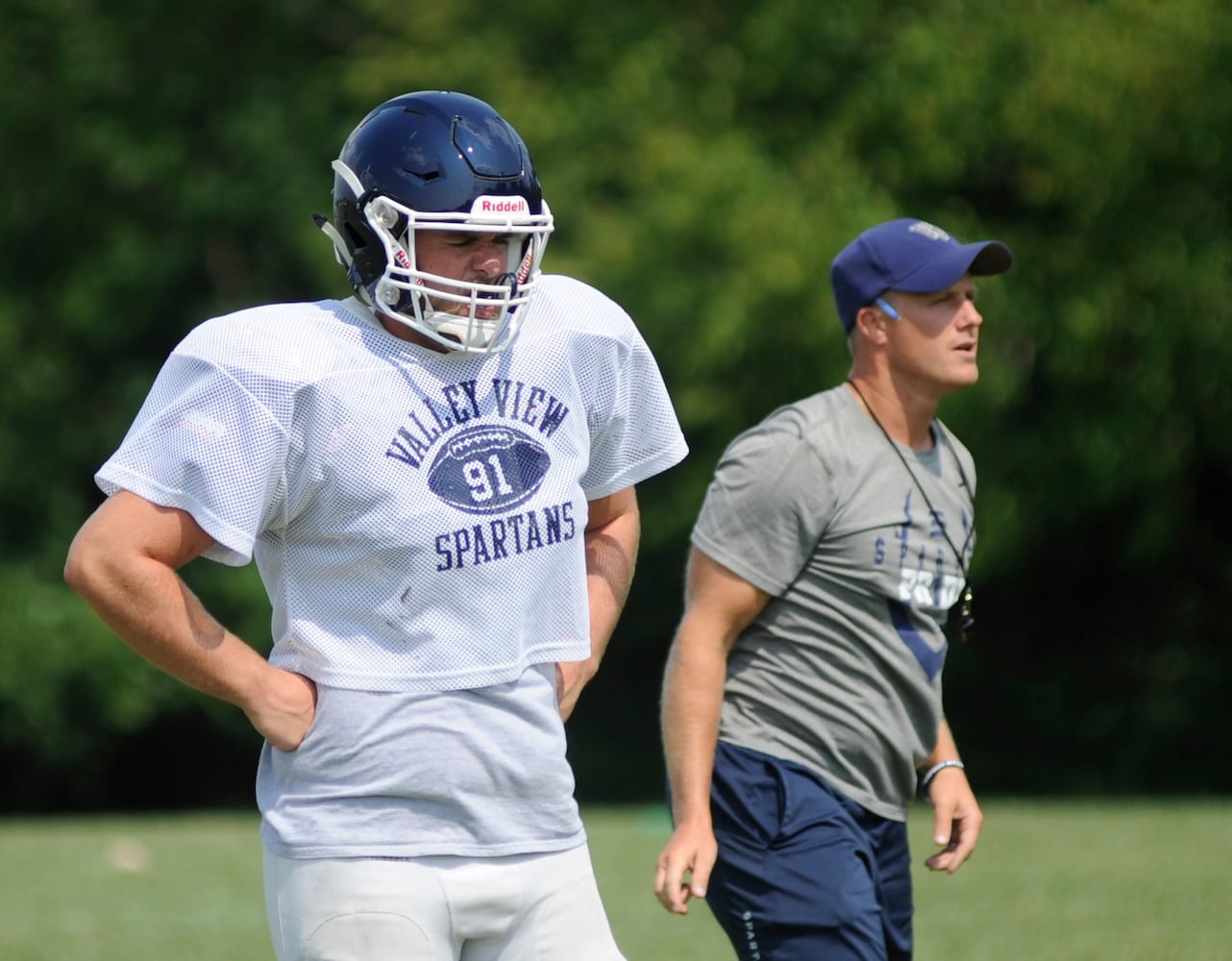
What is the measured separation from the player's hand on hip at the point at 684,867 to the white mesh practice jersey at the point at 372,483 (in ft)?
2.23

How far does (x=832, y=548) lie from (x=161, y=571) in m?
1.55

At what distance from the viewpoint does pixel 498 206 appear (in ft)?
8.84

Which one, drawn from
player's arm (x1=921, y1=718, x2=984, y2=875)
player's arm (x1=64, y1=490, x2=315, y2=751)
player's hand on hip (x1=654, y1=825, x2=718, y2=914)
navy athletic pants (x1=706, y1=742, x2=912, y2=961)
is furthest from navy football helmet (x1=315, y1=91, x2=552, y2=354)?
player's arm (x1=921, y1=718, x2=984, y2=875)

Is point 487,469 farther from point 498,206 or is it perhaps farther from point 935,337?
point 935,337

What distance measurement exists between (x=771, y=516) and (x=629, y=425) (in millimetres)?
672

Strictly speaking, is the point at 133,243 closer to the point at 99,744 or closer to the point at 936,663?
the point at 99,744

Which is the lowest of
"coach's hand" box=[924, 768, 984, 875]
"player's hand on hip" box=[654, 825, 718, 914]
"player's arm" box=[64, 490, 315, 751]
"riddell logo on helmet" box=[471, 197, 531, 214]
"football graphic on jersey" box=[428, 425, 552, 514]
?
"coach's hand" box=[924, 768, 984, 875]

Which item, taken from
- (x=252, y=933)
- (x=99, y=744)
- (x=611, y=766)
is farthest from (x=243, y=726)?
(x=252, y=933)

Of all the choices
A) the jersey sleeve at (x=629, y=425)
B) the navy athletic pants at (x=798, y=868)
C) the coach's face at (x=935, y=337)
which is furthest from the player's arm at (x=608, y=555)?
the coach's face at (x=935, y=337)

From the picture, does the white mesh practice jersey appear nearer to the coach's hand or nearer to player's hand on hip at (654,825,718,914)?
player's hand on hip at (654,825,718,914)

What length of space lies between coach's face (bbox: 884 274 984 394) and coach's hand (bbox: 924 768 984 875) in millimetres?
847

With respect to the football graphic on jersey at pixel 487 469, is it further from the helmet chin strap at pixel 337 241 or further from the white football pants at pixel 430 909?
the white football pants at pixel 430 909

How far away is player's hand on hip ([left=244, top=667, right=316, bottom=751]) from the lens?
2596mm

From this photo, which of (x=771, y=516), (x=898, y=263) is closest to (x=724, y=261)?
(x=898, y=263)
